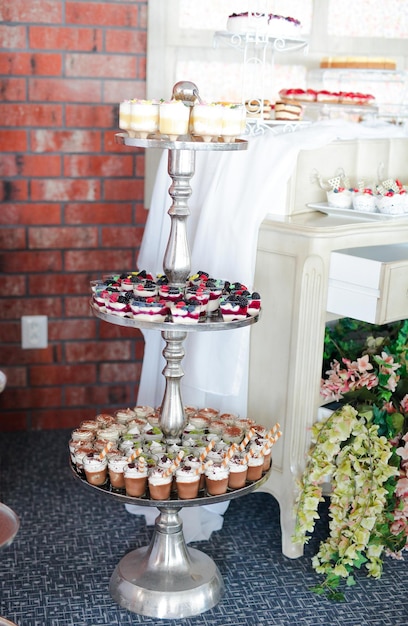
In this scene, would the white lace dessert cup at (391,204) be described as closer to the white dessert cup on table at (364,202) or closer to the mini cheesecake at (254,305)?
the white dessert cup on table at (364,202)

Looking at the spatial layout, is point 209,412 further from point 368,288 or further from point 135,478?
point 368,288

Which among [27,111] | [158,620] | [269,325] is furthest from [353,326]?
[27,111]

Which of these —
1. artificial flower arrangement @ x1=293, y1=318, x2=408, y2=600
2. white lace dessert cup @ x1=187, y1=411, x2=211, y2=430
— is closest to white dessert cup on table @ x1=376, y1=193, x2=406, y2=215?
artificial flower arrangement @ x1=293, y1=318, x2=408, y2=600

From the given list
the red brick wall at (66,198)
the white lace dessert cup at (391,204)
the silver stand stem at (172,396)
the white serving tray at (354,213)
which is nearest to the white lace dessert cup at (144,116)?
the silver stand stem at (172,396)

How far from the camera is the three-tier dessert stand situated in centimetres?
194

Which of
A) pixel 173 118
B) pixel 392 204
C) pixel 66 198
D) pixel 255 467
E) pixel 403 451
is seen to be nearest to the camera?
pixel 173 118

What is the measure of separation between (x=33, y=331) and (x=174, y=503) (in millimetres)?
1246

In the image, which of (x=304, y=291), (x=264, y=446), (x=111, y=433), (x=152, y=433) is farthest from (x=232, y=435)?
(x=304, y=291)

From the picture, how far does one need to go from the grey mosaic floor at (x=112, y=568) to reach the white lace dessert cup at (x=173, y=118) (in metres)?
1.12

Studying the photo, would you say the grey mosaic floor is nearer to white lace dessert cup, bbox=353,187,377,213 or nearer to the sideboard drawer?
the sideboard drawer

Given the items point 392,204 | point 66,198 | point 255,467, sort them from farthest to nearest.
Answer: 1. point 66,198
2. point 392,204
3. point 255,467

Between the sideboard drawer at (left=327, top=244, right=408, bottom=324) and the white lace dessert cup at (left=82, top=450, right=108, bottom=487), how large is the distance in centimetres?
69

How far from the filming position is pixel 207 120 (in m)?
1.90

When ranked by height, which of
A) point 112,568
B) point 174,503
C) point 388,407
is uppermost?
point 388,407
